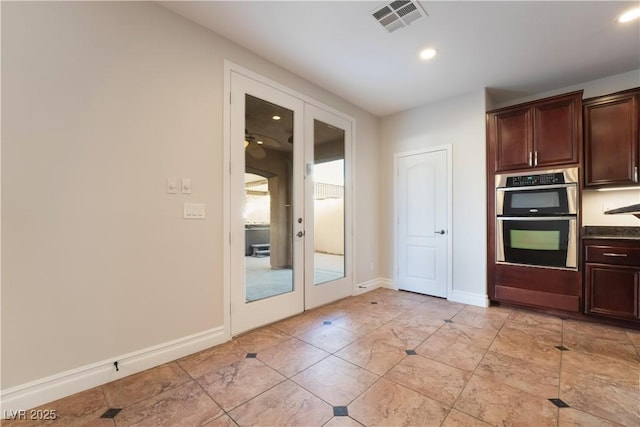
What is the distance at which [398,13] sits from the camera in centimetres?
223

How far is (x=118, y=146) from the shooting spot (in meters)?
1.94

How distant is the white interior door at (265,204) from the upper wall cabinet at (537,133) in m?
2.53

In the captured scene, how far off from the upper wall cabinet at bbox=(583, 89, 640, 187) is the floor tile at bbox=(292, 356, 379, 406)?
11.1 feet

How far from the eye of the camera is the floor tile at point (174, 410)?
1.51m

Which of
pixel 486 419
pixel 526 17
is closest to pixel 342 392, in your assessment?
pixel 486 419

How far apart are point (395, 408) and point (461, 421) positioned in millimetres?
356

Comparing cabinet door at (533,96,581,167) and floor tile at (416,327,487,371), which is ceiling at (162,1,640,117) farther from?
floor tile at (416,327,487,371)

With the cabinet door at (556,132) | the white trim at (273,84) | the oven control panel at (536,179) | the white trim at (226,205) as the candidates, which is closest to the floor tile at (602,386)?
the oven control panel at (536,179)

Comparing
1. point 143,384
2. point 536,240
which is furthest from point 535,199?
point 143,384

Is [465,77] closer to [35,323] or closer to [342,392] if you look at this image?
[342,392]

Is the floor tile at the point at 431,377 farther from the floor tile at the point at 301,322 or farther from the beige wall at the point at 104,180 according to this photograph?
the beige wall at the point at 104,180

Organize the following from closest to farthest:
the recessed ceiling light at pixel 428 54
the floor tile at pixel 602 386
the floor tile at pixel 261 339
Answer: the floor tile at pixel 602 386
the floor tile at pixel 261 339
the recessed ceiling light at pixel 428 54

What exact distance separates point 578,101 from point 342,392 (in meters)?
3.85

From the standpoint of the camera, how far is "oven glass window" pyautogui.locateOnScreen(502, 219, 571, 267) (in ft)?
10.00
